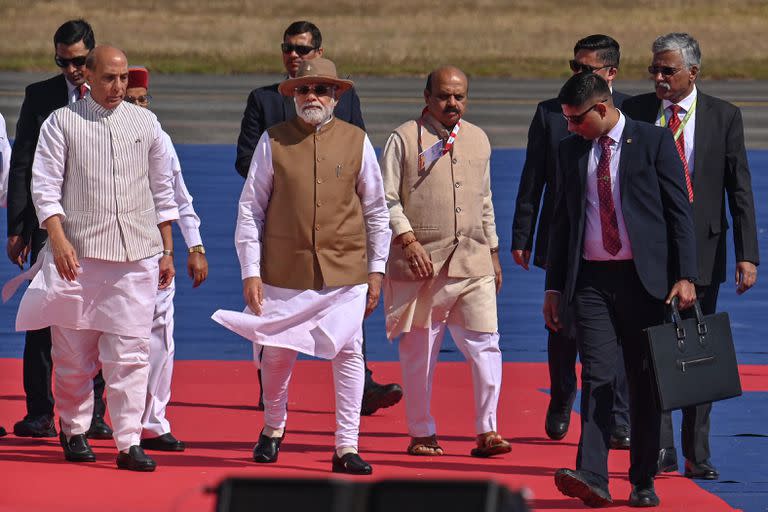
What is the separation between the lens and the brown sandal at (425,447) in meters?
7.93

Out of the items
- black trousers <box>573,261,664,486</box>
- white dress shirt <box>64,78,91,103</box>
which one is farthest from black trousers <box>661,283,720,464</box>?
white dress shirt <box>64,78,91,103</box>

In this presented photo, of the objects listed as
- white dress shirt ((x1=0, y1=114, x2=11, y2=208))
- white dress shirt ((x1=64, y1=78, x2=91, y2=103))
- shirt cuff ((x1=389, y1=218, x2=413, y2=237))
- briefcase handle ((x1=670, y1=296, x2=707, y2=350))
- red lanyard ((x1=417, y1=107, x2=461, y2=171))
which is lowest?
briefcase handle ((x1=670, y1=296, x2=707, y2=350))

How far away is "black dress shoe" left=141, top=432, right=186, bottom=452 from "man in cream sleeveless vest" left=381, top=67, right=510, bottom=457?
1.05 m

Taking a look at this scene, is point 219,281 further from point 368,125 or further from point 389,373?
point 368,125

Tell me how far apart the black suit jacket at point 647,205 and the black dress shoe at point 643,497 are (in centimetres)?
76

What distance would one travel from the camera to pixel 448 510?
3061 millimetres

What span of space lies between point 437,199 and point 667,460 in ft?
5.12

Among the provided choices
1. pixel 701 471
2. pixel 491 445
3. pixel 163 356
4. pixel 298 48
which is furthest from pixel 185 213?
pixel 701 471

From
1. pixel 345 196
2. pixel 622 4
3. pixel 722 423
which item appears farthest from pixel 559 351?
pixel 622 4

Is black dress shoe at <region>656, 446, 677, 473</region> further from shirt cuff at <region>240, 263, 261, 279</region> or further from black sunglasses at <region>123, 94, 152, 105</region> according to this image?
black sunglasses at <region>123, 94, 152, 105</region>

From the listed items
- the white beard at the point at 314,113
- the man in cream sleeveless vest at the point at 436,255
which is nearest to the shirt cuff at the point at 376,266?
the man in cream sleeveless vest at the point at 436,255

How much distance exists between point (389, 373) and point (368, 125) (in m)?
17.2

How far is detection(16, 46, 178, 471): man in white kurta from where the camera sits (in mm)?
7383

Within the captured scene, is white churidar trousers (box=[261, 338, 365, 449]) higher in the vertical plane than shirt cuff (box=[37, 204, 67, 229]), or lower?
lower
